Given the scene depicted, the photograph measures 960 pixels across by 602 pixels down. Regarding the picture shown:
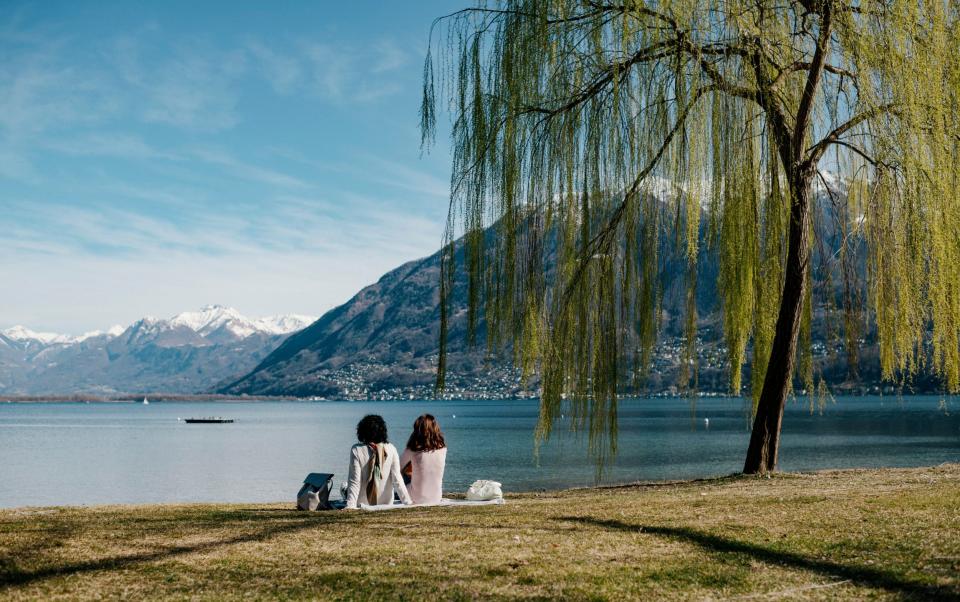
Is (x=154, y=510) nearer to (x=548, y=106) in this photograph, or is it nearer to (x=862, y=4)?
(x=548, y=106)

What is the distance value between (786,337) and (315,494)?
27.4ft

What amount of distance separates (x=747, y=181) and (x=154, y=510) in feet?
33.1

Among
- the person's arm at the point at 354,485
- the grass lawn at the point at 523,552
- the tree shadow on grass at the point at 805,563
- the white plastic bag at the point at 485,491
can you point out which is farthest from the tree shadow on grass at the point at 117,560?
the white plastic bag at the point at 485,491

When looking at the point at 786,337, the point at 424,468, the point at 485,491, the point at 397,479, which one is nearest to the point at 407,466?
the point at 424,468

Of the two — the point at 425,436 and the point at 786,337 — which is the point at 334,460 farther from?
the point at 786,337

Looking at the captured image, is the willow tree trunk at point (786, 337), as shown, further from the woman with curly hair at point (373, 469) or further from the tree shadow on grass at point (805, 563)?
the woman with curly hair at point (373, 469)

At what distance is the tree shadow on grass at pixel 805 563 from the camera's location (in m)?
6.00

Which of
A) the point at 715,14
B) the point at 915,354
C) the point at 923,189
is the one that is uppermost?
the point at 715,14

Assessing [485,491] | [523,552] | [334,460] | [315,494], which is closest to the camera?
[523,552]

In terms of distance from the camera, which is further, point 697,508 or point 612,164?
point 612,164

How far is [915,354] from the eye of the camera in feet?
44.3

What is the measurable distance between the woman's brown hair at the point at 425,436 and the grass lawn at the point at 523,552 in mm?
1637

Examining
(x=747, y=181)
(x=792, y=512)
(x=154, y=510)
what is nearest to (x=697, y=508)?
(x=792, y=512)

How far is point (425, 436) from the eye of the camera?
13.0 m
